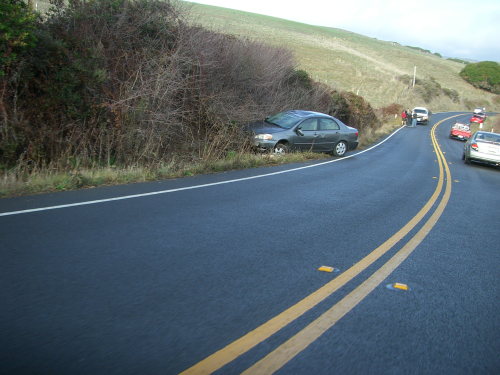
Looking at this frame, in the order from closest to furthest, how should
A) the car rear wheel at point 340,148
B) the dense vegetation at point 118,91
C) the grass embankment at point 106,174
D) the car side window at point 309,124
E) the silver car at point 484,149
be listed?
the grass embankment at point 106,174, the dense vegetation at point 118,91, the car side window at point 309,124, the car rear wheel at point 340,148, the silver car at point 484,149

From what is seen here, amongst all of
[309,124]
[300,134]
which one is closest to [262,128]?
[300,134]

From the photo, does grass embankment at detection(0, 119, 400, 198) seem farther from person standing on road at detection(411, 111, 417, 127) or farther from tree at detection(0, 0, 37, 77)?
person standing on road at detection(411, 111, 417, 127)

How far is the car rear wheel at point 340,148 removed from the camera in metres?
16.5

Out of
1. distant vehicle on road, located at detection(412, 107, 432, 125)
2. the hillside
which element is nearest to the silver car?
the hillside

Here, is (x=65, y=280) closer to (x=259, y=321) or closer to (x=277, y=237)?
(x=259, y=321)

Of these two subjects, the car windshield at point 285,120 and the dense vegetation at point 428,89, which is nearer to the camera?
the car windshield at point 285,120

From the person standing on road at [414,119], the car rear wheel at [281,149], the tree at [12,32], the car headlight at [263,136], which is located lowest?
the person standing on road at [414,119]

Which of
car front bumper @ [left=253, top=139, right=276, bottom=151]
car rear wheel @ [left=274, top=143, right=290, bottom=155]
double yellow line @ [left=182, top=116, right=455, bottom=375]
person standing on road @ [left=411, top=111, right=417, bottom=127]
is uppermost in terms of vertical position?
double yellow line @ [left=182, top=116, right=455, bottom=375]

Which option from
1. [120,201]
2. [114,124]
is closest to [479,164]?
[114,124]

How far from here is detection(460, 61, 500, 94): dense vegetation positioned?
90688 millimetres

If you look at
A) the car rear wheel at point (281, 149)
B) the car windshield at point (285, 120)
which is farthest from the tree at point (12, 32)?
the car windshield at point (285, 120)

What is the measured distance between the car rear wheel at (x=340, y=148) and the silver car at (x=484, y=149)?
5523 mm

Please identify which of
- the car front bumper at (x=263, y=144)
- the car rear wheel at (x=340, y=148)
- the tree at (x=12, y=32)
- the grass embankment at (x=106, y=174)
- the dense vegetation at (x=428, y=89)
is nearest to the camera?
the grass embankment at (x=106, y=174)

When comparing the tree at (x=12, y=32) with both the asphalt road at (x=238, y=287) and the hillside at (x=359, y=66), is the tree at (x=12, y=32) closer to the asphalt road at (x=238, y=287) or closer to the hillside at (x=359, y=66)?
the asphalt road at (x=238, y=287)
